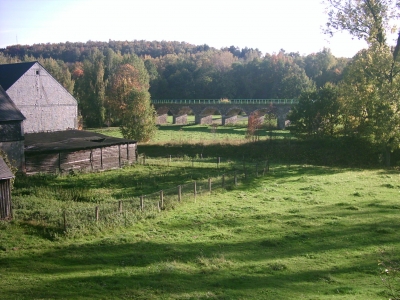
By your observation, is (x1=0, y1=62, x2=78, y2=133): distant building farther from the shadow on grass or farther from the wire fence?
the shadow on grass

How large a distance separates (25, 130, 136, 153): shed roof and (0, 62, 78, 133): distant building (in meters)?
1.71

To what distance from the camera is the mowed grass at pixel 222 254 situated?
43.8ft

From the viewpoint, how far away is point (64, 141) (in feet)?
133

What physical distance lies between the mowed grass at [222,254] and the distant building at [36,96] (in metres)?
28.3

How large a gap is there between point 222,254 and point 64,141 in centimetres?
2841

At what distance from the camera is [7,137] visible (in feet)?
114

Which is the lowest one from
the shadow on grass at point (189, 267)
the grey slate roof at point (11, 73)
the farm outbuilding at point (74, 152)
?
the shadow on grass at point (189, 267)

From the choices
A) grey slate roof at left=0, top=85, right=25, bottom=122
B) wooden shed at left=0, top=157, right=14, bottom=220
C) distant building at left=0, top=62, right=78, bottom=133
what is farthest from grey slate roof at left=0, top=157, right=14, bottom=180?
distant building at left=0, top=62, right=78, bottom=133

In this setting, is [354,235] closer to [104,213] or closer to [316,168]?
[104,213]

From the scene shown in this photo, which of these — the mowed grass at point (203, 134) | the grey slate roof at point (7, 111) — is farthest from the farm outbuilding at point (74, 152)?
the mowed grass at point (203, 134)

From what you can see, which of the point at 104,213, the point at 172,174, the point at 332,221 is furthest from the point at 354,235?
the point at 172,174

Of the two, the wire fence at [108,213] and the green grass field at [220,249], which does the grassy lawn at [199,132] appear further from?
the green grass field at [220,249]

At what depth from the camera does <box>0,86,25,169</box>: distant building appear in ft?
113

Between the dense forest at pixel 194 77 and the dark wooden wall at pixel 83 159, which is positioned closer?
the dark wooden wall at pixel 83 159
